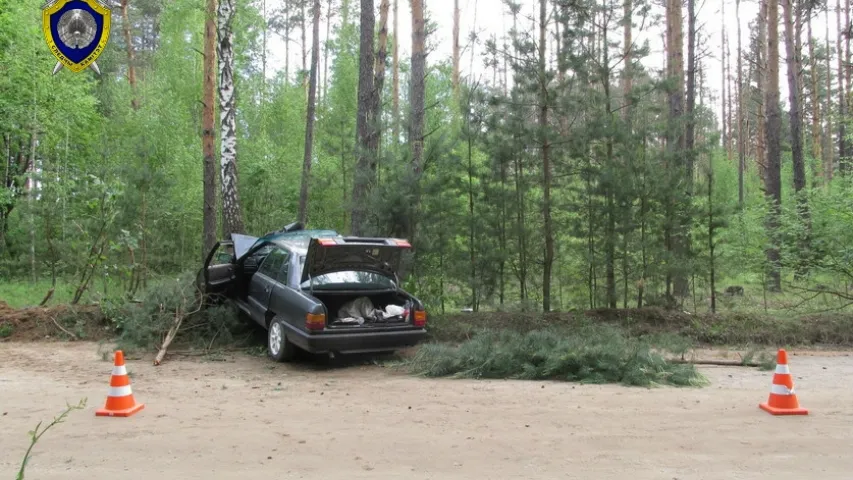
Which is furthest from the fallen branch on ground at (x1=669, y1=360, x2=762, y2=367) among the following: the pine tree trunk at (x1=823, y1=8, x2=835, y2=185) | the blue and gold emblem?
the pine tree trunk at (x1=823, y1=8, x2=835, y2=185)

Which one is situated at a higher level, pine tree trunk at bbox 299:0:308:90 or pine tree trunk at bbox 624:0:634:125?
pine tree trunk at bbox 299:0:308:90

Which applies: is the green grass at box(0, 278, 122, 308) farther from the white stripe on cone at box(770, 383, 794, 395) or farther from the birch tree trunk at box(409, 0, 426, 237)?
the white stripe on cone at box(770, 383, 794, 395)

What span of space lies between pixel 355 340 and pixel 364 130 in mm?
5863

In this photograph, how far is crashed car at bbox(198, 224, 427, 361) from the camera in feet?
26.4

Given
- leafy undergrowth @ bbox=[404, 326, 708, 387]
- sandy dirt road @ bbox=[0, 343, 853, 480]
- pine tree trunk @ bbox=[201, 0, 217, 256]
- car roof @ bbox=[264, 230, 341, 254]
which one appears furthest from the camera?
pine tree trunk @ bbox=[201, 0, 217, 256]

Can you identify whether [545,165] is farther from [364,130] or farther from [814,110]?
[814,110]

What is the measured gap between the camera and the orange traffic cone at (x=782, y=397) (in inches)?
216

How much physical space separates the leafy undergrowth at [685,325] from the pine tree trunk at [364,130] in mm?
2727

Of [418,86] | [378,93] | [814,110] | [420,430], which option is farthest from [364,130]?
[814,110]

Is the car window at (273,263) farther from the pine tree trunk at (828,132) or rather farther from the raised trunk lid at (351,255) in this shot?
the pine tree trunk at (828,132)

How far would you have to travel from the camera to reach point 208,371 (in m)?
8.05

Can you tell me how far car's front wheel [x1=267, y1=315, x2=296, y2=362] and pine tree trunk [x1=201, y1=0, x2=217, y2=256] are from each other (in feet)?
19.8

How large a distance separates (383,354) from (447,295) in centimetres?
250

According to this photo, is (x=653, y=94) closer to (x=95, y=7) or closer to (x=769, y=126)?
(x=769, y=126)
